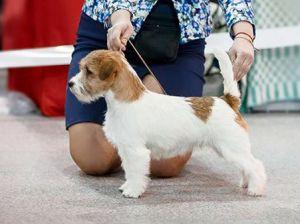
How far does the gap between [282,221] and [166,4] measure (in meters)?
0.79

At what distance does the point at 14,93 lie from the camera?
319 cm

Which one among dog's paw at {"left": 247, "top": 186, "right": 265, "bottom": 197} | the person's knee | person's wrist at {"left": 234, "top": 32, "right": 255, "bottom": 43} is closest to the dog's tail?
person's wrist at {"left": 234, "top": 32, "right": 255, "bottom": 43}

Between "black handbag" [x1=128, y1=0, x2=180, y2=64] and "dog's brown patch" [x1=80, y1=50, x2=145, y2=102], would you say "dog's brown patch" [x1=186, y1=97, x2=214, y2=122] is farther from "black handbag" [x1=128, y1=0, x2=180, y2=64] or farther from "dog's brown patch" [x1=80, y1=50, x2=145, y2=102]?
"black handbag" [x1=128, y1=0, x2=180, y2=64]

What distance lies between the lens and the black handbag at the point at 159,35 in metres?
1.90

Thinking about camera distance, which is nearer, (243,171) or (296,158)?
(243,171)

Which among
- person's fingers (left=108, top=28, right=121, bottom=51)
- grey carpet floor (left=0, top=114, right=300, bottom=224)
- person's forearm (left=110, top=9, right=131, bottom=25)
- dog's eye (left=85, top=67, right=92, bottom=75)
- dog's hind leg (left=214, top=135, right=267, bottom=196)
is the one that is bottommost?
grey carpet floor (left=0, top=114, right=300, bottom=224)

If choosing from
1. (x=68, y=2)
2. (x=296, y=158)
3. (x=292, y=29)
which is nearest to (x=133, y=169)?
(x=296, y=158)

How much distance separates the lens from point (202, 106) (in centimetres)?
162

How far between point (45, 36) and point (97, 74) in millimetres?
1454

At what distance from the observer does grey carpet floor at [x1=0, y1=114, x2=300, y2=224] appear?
153cm

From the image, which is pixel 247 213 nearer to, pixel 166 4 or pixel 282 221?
pixel 282 221

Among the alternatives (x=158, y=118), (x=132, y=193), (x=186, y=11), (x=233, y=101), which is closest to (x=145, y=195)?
(x=132, y=193)

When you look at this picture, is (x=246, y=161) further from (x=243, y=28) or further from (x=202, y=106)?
(x=243, y=28)

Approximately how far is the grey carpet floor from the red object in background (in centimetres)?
49
